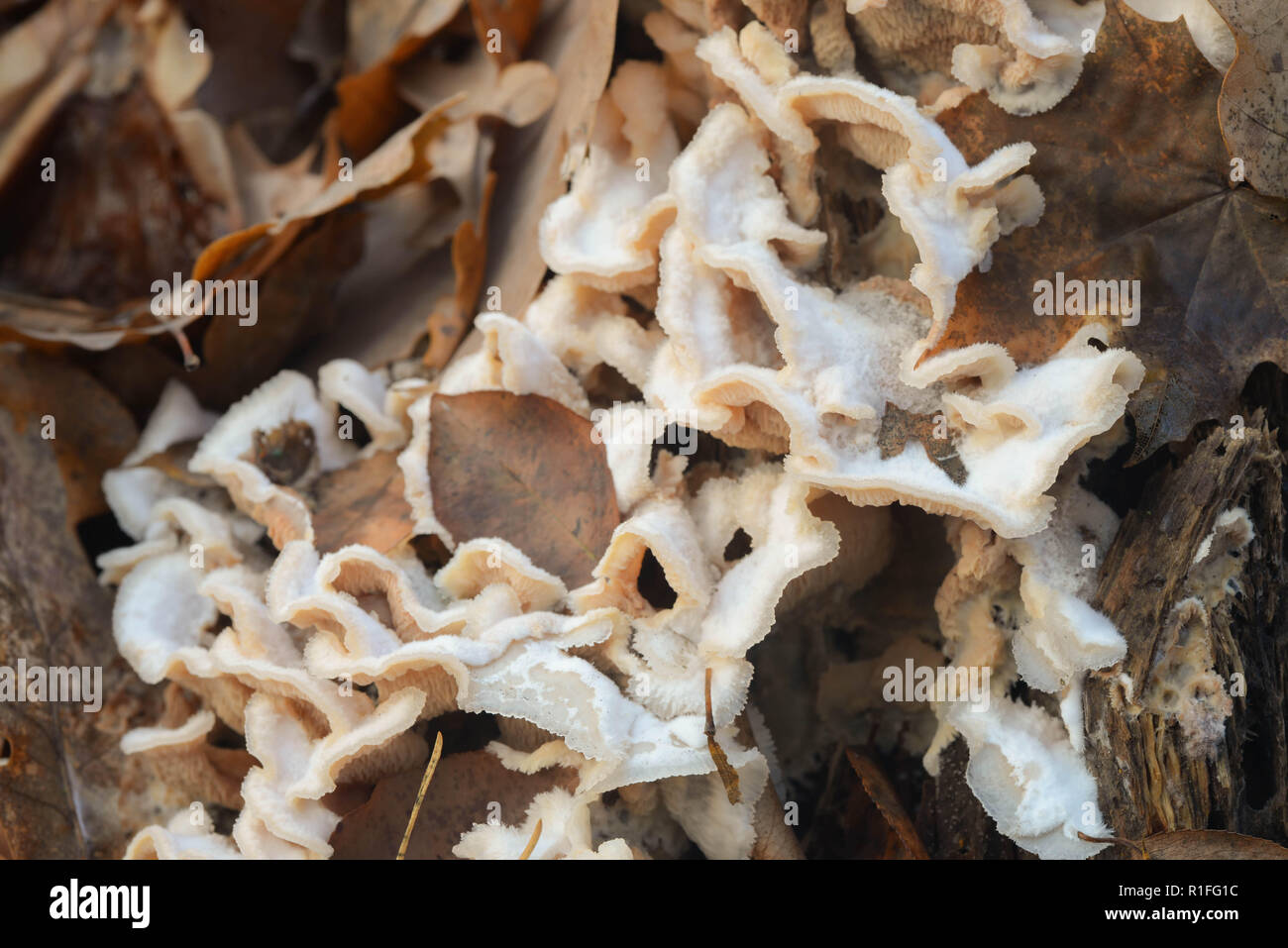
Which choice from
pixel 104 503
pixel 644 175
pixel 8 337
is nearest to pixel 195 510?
pixel 104 503

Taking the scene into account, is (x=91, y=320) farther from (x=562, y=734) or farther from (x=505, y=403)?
(x=562, y=734)

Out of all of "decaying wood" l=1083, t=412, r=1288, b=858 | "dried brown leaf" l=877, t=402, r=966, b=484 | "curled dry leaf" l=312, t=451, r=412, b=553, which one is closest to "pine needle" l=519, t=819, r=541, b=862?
"curled dry leaf" l=312, t=451, r=412, b=553

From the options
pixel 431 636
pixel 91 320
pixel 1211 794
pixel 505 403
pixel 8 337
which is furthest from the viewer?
pixel 91 320

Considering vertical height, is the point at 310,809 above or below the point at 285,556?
below

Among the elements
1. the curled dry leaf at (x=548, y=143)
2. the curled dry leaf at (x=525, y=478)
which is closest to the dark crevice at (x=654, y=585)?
the curled dry leaf at (x=525, y=478)

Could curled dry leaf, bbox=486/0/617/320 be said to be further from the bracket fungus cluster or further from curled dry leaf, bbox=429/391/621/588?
curled dry leaf, bbox=429/391/621/588

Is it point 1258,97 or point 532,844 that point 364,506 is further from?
point 1258,97

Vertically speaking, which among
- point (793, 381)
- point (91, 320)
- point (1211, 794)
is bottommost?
A: point (1211, 794)
